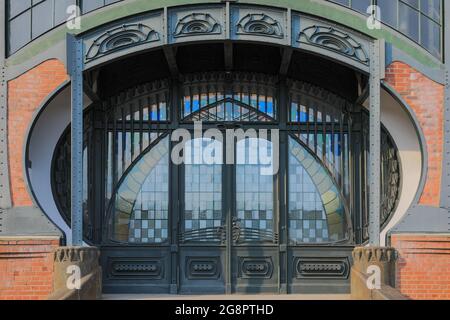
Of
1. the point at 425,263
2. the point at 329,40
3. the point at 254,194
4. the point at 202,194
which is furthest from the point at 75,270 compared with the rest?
the point at 425,263

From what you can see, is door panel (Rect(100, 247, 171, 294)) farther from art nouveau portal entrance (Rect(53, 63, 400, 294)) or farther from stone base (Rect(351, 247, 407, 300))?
stone base (Rect(351, 247, 407, 300))

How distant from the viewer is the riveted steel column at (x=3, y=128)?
38.1 ft

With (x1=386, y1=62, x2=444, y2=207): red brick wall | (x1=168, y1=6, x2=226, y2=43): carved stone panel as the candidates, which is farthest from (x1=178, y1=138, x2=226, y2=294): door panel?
(x1=386, y1=62, x2=444, y2=207): red brick wall

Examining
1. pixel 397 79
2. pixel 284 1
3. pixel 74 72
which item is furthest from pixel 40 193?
pixel 397 79

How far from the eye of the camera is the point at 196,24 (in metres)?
11.4

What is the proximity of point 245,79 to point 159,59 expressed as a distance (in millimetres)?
1518

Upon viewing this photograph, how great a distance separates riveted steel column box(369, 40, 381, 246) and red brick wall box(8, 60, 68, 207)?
4.57m

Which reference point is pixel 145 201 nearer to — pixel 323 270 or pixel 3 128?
pixel 3 128

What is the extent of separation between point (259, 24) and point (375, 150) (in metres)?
2.47

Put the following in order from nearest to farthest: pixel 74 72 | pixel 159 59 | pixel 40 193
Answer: pixel 74 72
pixel 40 193
pixel 159 59

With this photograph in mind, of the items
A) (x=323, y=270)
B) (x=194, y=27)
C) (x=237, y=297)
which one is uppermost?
(x=194, y=27)

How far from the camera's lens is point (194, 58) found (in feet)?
43.1

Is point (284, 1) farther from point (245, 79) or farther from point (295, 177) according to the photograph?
point (295, 177)

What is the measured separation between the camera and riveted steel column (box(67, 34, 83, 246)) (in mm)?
10953
